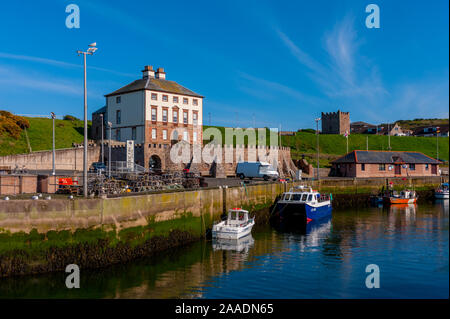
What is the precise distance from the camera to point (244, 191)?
112 ft

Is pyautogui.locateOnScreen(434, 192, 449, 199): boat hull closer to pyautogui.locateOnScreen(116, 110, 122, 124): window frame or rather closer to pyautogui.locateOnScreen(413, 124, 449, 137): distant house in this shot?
pyautogui.locateOnScreen(116, 110, 122, 124): window frame

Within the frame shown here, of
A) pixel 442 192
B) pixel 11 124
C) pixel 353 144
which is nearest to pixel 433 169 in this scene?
pixel 442 192

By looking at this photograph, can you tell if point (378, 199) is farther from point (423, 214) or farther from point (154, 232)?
point (154, 232)

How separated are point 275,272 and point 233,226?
29.0ft

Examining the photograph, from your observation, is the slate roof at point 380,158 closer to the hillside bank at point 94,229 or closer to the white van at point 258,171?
the white van at point 258,171

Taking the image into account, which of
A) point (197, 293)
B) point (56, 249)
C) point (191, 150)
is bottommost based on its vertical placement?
point (197, 293)

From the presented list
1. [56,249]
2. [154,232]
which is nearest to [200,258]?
[154,232]

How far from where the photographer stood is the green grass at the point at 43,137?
56875mm

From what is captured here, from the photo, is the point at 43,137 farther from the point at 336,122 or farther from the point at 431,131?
the point at 431,131

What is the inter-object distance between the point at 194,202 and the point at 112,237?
768 cm

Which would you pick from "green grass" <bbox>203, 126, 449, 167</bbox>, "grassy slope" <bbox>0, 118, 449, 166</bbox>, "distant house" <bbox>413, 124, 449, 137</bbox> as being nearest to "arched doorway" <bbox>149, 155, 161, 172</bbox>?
"grassy slope" <bbox>0, 118, 449, 166</bbox>

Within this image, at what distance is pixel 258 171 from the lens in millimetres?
48625

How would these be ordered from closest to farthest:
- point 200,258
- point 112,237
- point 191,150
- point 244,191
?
point 112,237 → point 200,258 → point 244,191 → point 191,150

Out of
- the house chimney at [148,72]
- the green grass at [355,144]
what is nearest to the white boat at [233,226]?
the house chimney at [148,72]
